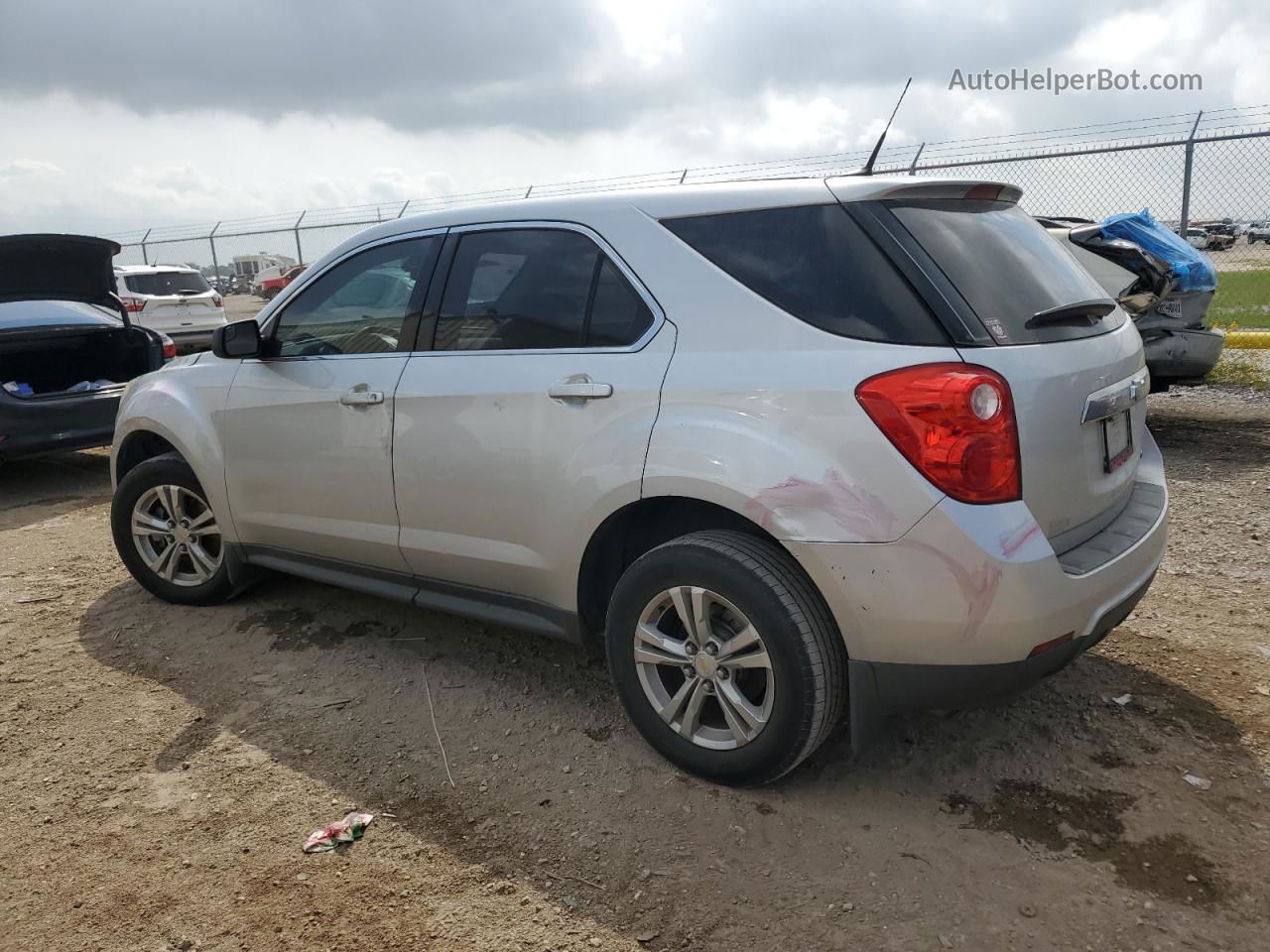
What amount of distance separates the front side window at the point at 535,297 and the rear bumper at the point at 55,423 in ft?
15.2

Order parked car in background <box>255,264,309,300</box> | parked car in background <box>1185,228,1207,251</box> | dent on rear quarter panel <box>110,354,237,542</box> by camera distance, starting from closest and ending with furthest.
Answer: dent on rear quarter panel <box>110,354,237,542</box>, parked car in background <box>1185,228,1207,251</box>, parked car in background <box>255,264,309,300</box>

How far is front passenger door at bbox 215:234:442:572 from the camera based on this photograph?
3.54 m

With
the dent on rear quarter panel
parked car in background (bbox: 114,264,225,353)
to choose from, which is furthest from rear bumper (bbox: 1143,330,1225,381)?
parked car in background (bbox: 114,264,225,353)

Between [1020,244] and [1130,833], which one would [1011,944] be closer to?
[1130,833]

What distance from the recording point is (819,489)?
98.7 inches

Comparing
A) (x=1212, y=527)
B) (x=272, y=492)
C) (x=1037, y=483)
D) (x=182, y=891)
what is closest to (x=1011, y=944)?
(x=1037, y=483)

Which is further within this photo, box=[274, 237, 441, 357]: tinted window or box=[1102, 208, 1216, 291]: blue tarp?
box=[1102, 208, 1216, 291]: blue tarp

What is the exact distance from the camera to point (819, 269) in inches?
105

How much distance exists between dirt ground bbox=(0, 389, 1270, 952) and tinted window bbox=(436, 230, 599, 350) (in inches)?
50.8

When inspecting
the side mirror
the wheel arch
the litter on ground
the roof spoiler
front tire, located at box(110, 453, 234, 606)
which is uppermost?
the roof spoiler

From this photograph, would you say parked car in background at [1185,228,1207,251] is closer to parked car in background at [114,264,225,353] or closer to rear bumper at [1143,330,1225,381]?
rear bumper at [1143,330,1225,381]

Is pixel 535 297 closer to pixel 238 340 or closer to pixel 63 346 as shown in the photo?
pixel 238 340

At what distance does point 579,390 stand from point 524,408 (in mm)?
232

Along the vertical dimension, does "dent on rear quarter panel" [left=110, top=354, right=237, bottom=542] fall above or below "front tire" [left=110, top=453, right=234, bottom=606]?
above
